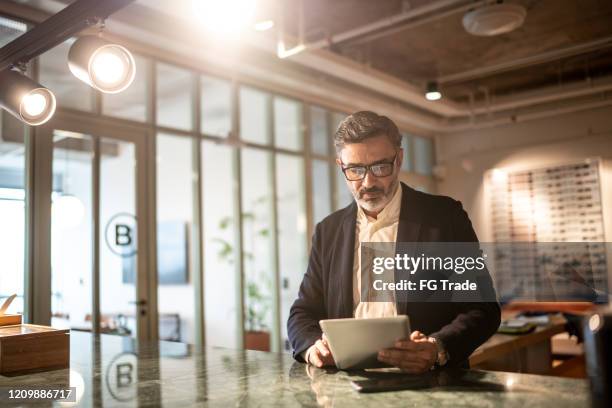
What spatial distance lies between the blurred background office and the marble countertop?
2223mm

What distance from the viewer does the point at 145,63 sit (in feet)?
15.4

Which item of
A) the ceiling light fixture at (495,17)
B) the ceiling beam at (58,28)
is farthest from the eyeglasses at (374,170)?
the ceiling light fixture at (495,17)

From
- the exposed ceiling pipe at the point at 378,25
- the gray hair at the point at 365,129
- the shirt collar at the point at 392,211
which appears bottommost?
the shirt collar at the point at 392,211

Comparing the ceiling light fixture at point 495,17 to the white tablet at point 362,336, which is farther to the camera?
the ceiling light fixture at point 495,17

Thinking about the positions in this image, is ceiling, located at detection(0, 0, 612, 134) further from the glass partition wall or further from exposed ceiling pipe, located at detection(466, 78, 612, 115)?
the glass partition wall

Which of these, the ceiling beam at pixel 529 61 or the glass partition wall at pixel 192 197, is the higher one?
the ceiling beam at pixel 529 61

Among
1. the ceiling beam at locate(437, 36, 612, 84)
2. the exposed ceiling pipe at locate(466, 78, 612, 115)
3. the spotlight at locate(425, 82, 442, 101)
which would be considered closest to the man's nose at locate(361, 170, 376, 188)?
the spotlight at locate(425, 82, 442, 101)

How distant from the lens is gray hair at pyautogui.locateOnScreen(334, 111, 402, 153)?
5.80 ft

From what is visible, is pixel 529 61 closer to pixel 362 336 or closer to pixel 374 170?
pixel 374 170

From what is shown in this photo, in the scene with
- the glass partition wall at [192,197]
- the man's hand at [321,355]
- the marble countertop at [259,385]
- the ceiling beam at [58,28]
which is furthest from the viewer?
the glass partition wall at [192,197]

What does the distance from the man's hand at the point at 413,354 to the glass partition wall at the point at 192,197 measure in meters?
3.16

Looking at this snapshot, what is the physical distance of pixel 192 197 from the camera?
198 inches

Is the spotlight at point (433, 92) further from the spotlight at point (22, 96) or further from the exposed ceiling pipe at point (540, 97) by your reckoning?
the spotlight at point (22, 96)

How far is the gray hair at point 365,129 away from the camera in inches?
69.6
